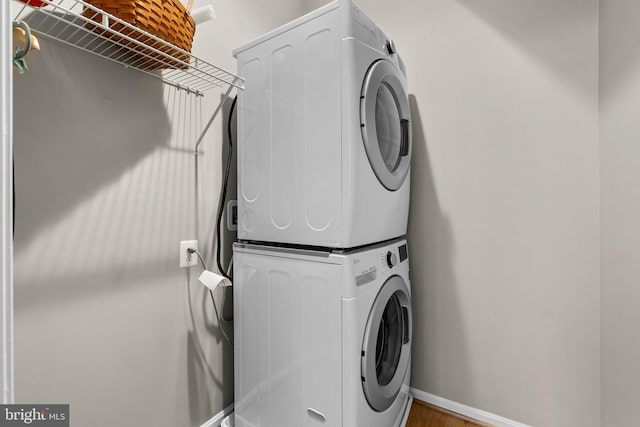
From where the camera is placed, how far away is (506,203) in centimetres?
142

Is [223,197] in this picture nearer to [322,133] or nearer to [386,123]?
[322,133]

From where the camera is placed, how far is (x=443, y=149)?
1562mm

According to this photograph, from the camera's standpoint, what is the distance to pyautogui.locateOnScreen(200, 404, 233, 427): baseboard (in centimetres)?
138

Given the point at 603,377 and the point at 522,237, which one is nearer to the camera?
the point at 603,377

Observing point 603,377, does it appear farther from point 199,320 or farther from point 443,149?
point 199,320

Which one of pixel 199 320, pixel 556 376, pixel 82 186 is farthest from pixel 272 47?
pixel 556 376

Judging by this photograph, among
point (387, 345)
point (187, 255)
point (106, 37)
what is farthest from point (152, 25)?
point (387, 345)

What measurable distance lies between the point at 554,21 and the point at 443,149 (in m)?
0.65

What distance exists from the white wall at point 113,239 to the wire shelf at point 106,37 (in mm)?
43

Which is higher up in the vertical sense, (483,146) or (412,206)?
(483,146)

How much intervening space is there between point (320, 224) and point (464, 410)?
1.22 metres

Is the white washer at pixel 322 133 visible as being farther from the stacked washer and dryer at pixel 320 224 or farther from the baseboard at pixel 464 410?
the baseboard at pixel 464 410
